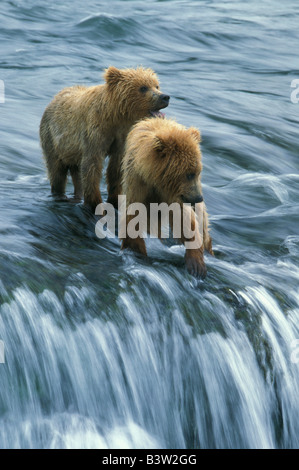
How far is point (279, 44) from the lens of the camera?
16672 millimetres

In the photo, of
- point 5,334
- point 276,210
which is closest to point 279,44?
point 276,210

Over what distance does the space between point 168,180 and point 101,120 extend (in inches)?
47.4

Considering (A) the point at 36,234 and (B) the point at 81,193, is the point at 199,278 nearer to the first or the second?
(A) the point at 36,234

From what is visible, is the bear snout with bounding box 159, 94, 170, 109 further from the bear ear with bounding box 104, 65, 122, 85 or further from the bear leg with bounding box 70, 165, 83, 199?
the bear leg with bounding box 70, 165, 83, 199

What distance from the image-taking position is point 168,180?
4934 millimetres

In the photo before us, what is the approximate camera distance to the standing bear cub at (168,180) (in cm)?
486

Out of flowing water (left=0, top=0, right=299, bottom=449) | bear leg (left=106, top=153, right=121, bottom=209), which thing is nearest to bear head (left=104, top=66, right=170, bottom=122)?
bear leg (left=106, top=153, right=121, bottom=209)

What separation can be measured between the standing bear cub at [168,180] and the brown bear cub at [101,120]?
1.78ft

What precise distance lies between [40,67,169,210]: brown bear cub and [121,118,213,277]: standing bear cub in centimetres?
54

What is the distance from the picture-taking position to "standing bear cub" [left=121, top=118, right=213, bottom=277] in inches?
191

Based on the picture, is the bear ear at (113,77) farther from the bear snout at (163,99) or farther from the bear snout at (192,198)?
the bear snout at (192,198)

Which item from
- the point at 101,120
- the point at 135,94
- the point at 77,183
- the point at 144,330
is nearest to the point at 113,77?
the point at 135,94

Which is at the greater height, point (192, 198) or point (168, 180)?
point (168, 180)

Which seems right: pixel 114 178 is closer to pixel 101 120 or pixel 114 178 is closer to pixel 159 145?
pixel 101 120
